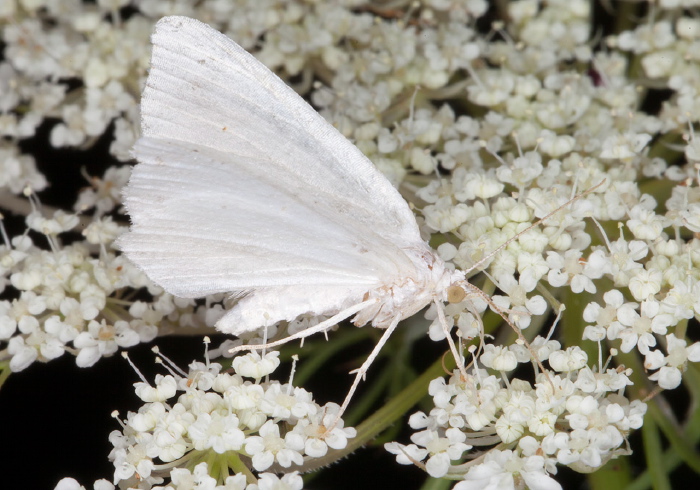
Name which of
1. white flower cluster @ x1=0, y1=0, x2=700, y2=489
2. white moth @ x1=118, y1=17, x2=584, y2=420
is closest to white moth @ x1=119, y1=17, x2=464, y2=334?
white moth @ x1=118, y1=17, x2=584, y2=420

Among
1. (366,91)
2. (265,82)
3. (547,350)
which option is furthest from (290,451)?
(366,91)

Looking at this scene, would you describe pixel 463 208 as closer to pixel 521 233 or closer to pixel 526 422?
pixel 521 233

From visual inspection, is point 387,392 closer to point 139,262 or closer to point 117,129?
point 139,262

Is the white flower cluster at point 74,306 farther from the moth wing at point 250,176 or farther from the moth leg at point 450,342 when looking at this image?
the moth leg at point 450,342

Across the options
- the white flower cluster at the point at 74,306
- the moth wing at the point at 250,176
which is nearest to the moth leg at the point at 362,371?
the moth wing at the point at 250,176

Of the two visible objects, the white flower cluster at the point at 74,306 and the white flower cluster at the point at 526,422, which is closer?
the white flower cluster at the point at 526,422

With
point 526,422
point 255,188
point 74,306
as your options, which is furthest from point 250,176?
point 526,422
